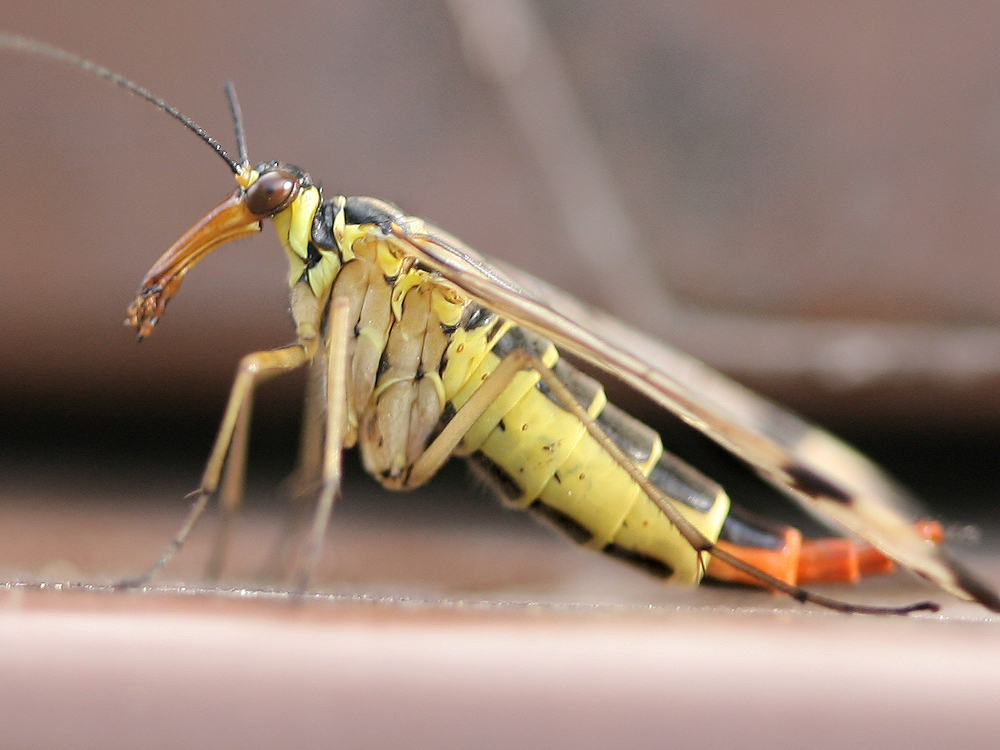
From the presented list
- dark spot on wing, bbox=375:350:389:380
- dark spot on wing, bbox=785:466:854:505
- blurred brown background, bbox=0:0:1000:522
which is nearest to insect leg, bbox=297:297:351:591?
dark spot on wing, bbox=375:350:389:380

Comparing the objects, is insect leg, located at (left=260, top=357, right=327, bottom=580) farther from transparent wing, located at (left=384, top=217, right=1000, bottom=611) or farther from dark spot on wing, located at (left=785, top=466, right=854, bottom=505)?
dark spot on wing, located at (left=785, top=466, right=854, bottom=505)

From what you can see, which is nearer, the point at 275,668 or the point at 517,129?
the point at 275,668

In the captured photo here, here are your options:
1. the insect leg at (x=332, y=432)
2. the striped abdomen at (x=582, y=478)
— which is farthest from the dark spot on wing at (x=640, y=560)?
the insect leg at (x=332, y=432)

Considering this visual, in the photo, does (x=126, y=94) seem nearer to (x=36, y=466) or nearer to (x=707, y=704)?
(x=36, y=466)

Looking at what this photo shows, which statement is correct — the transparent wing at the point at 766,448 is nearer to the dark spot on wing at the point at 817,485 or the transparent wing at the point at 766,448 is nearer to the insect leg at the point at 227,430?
the dark spot on wing at the point at 817,485

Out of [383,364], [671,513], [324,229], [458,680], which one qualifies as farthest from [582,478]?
[458,680]

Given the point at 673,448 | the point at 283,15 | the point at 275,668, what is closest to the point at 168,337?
the point at 283,15

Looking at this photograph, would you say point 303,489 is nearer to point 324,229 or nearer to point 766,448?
point 324,229
